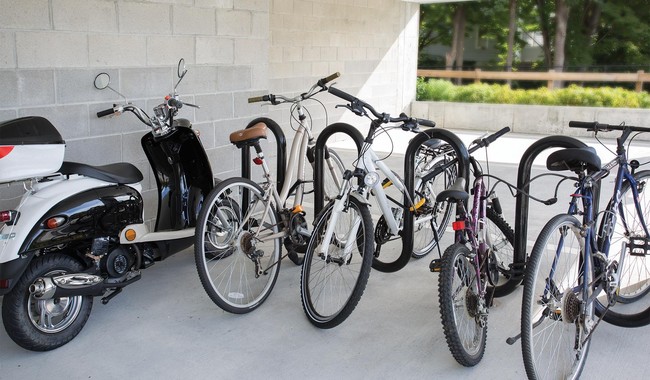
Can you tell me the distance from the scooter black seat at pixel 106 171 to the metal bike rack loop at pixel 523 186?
1.86 metres

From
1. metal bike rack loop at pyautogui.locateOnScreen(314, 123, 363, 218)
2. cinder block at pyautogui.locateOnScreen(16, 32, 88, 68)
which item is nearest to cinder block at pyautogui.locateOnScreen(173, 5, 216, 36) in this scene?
cinder block at pyautogui.locateOnScreen(16, 32, 88, 68)

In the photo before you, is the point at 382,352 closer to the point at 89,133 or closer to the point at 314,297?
the point at 314,297

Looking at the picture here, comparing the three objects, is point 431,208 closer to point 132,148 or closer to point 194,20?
point 132,148

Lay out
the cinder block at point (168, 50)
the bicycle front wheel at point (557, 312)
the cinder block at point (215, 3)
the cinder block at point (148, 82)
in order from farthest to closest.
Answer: the cinder block at point (215, 3) → the cinder block at point (168, 50) → the cinder block at point (148, 82) → the bicycle front wheel at point (557, 312)

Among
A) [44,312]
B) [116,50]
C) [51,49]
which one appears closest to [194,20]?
[116,50]

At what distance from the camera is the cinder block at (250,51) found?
182 inches

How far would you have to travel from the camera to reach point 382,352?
2826 mm

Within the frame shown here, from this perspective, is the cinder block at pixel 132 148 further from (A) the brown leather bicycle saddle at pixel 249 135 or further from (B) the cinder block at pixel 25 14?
(A) the brown leather bicycle saddle at pixel 249 135

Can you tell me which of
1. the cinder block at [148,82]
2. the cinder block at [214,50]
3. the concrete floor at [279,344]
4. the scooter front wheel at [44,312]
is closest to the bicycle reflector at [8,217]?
the scooter front wheel at [44,312]

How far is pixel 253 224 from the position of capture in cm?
340

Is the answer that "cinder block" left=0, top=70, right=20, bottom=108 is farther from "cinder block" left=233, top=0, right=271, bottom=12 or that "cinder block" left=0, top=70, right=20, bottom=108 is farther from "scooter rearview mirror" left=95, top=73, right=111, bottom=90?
"cinder block" left=233, top=0, right=271, bottom=12

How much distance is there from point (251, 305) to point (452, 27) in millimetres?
21146

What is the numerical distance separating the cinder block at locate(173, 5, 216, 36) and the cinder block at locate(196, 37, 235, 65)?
59 mm

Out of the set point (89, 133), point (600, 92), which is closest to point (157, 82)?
point (89, 133)
